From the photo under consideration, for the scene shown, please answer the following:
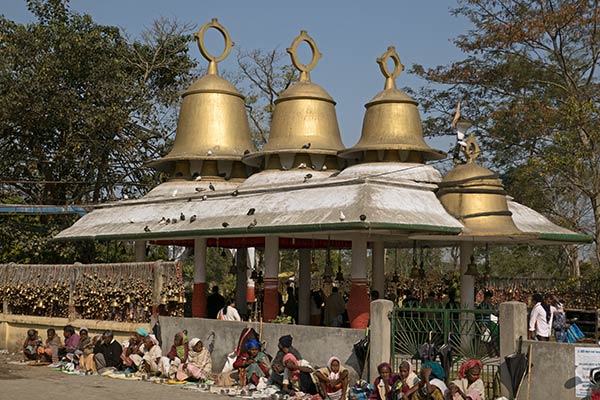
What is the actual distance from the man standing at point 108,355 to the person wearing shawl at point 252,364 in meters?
3.36

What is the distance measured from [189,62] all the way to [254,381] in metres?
22.3

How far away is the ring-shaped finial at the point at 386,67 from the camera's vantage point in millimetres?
21422

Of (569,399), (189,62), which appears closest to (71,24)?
(189,62)

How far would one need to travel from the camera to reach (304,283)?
23.7 metres

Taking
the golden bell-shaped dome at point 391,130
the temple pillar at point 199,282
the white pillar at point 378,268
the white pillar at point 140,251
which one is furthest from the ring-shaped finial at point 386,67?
the white pillar at point 140,251

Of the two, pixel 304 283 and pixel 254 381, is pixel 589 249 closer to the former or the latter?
pixel 304 283

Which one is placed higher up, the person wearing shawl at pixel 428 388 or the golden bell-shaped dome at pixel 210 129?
the golden bell-shaped dome at pixel 210 129

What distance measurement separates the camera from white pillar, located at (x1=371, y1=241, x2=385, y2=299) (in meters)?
22.1

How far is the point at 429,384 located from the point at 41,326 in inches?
523

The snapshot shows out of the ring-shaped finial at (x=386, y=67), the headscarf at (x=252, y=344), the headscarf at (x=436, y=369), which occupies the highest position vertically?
the ring-shaped finial at (x=386, y=67)

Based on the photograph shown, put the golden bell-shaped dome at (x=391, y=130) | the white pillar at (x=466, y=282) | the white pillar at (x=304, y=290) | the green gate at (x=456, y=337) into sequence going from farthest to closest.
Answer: the white pillar at (x=304, y=290) < the golden bell-shaped dome at (x=391, y=130) < the white pillar at (x=466, y=282) < the green gate at (x=456, y=337)

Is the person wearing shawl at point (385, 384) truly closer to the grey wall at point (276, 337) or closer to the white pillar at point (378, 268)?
the grey wall at point (276, 337)

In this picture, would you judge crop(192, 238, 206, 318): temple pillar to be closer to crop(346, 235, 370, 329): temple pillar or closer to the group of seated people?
crop(346, 235, 370, 329): temple pillar

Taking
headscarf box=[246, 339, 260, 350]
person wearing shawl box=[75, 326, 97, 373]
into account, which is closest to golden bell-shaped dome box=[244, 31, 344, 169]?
person wearing shawl box=[75, 326, 97, 373]
